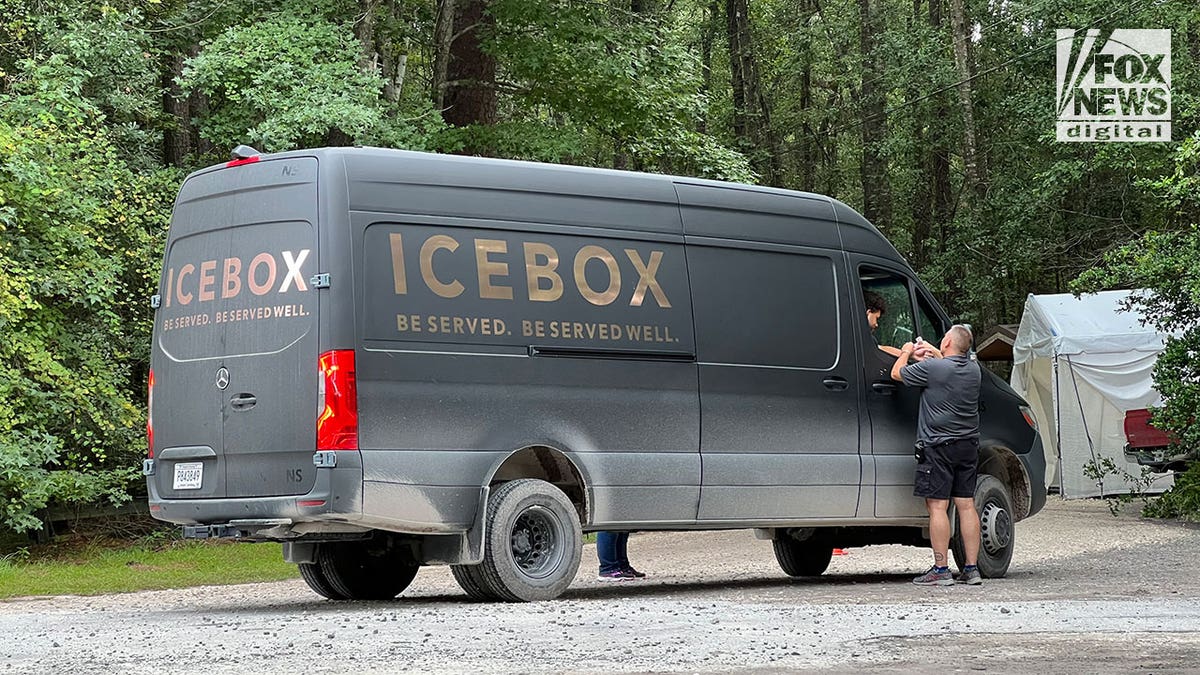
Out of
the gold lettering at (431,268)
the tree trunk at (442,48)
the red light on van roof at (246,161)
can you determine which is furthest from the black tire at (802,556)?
the tree trunk at (442,48)

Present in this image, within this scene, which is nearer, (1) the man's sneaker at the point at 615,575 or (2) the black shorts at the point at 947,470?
(2) the black shorts at the point at 947,470

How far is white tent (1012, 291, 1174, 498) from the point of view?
2634 cm

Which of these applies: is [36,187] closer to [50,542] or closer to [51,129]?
[51,129]

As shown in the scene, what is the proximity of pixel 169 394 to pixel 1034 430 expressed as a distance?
6552 millimetres

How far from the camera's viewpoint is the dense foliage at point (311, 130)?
17344mm

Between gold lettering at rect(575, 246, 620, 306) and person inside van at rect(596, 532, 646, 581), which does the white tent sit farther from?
gold lettering at rect(575, 246, 620, 306)

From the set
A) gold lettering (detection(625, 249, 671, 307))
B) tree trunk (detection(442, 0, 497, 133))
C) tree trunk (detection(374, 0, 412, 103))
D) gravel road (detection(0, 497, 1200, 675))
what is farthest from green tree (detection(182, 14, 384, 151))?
gold lettering (detection(625, 249, 671, 307))

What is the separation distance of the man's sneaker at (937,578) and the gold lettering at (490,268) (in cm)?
381

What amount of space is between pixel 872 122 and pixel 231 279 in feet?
110

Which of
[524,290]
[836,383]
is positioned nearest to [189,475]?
[524,290]

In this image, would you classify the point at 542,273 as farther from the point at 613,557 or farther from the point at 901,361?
the point at 613,557

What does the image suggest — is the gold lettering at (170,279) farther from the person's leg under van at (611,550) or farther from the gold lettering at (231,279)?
the person's leg under van at (611,550)

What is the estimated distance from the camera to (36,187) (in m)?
16.7

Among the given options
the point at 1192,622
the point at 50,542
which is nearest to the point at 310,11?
the point at 50,542
